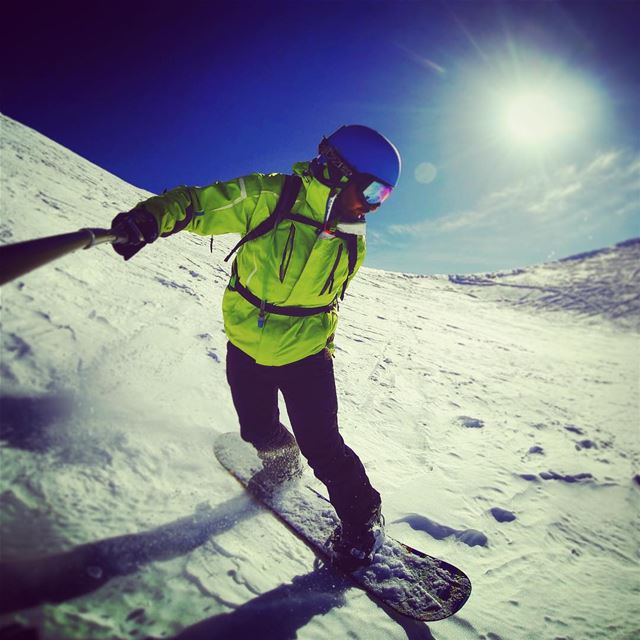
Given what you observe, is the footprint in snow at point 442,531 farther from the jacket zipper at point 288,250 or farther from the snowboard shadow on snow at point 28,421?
the snowboard shadow on snow at point 28,421

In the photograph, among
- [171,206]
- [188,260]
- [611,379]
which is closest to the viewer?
[171,206]

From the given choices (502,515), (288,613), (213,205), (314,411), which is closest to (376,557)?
(288,613)

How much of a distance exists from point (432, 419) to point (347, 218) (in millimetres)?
4749

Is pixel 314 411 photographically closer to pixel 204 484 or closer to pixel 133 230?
pixel 204 484

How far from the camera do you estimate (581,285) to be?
28.4 metres

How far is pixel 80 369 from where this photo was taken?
2.72 meters

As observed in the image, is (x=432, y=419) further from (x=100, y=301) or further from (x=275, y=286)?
(x=100, y=301)

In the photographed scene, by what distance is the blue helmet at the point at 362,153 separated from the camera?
2.30m

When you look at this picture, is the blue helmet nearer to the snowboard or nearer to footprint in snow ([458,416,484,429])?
the snowboard

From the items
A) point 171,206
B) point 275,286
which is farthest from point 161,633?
point 171,206

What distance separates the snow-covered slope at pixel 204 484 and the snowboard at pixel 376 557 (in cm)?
10

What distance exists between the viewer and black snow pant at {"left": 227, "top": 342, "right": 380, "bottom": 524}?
251 cm

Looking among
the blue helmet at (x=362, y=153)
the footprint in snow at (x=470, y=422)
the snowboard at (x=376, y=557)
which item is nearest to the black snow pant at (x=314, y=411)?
A: the snowboard at (x=376, y=557)

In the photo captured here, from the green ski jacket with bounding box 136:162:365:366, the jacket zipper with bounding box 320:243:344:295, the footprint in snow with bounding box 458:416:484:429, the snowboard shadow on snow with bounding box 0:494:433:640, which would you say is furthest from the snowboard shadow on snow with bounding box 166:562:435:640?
the footprint in snow with bounding box 458:416:484:429
